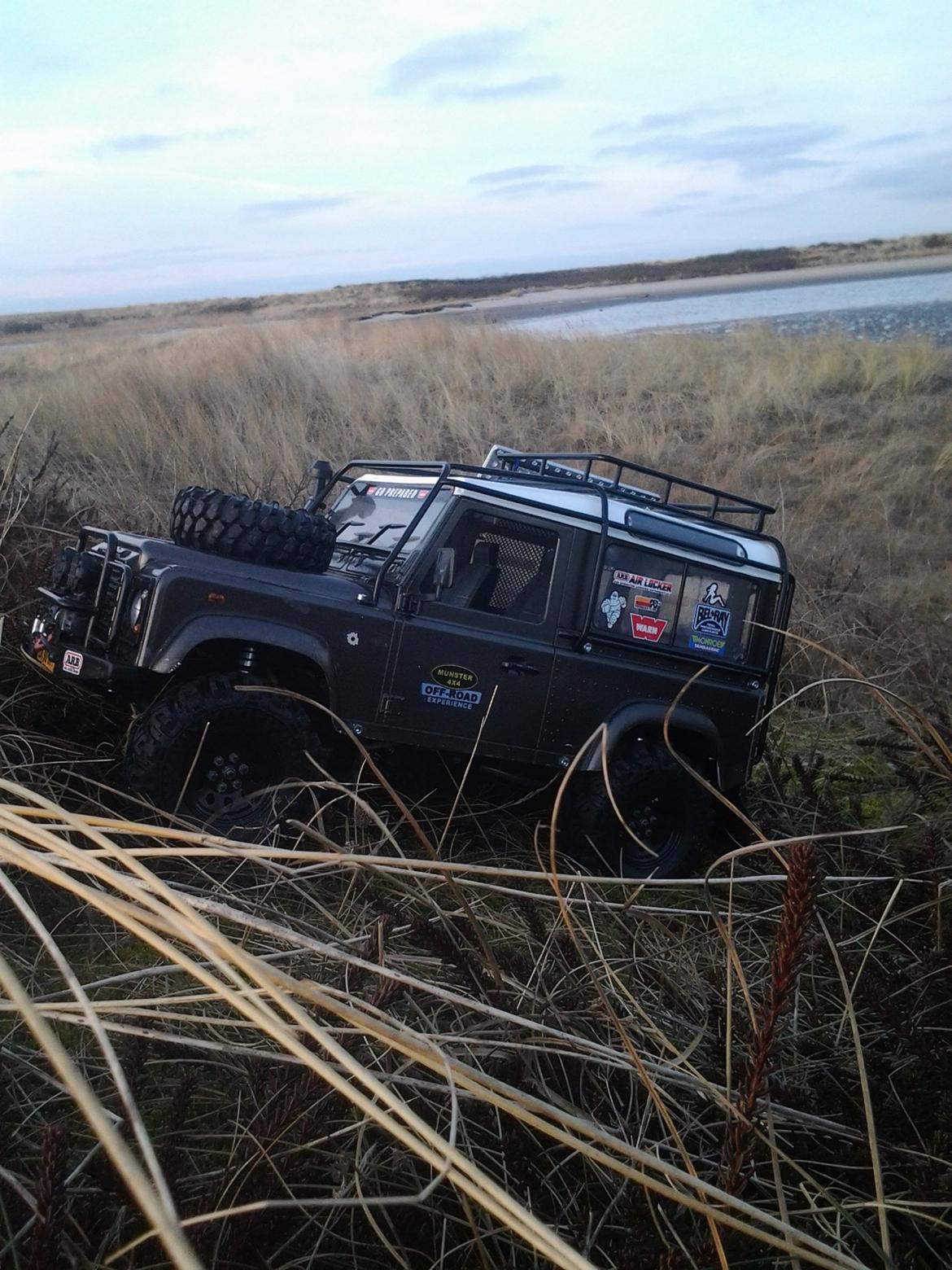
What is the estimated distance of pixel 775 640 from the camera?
5551mm

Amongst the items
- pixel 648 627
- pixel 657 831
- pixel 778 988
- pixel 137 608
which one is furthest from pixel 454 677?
pixel 778 988

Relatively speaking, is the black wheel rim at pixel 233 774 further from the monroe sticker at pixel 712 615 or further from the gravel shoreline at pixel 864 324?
the gravel shoreline at pixel 864 324

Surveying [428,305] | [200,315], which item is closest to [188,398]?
[428,305]

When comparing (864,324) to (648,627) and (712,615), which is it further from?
(648,627)

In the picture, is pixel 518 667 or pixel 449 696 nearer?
pixel 449 696

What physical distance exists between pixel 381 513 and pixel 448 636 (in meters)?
Result: 1.18

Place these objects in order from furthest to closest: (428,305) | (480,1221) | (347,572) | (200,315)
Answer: (200,315) < (428,305) < (347,572) < (480,1221)

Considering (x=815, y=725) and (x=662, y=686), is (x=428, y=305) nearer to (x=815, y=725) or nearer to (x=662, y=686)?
(x=815, y=725)

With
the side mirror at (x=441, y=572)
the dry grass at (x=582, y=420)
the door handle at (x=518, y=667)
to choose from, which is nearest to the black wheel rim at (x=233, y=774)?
the side mirror at (x=441, y=572)

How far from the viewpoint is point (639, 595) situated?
5.21 meters

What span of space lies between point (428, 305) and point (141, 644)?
28.6 m

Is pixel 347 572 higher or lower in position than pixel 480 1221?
higher

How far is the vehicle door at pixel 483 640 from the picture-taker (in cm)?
460

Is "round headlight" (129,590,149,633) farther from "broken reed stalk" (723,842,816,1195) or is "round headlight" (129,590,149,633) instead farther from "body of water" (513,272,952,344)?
"body of water" (513,272,952,344)
